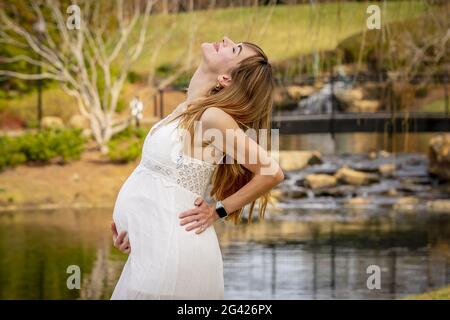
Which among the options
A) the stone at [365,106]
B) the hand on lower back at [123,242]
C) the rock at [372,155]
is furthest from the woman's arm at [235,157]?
the stone at [365,106]

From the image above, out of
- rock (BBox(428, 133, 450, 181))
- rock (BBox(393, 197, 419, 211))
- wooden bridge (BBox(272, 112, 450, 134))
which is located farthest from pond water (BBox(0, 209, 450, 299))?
wooden bridge (BBox(272, 112, 450, 134))

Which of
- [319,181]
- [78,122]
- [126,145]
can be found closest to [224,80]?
[126,145]

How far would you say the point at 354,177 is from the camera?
2314 centimetres

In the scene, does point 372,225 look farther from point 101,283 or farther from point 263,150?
point 263,150

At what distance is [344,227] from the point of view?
1756 cm

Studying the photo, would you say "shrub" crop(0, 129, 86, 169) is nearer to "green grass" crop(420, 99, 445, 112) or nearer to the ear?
"green grass" crop(420, 99, 445, 112)

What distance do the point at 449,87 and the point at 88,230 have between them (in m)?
14.9

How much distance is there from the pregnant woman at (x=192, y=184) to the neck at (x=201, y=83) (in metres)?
0.03

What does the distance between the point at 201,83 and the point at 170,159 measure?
1.08ft

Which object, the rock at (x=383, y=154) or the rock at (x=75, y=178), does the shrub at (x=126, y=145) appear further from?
the rock at (x=383, y=154)

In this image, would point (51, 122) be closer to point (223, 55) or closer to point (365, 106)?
point (365, 106)

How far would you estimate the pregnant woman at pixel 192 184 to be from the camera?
375 cm
